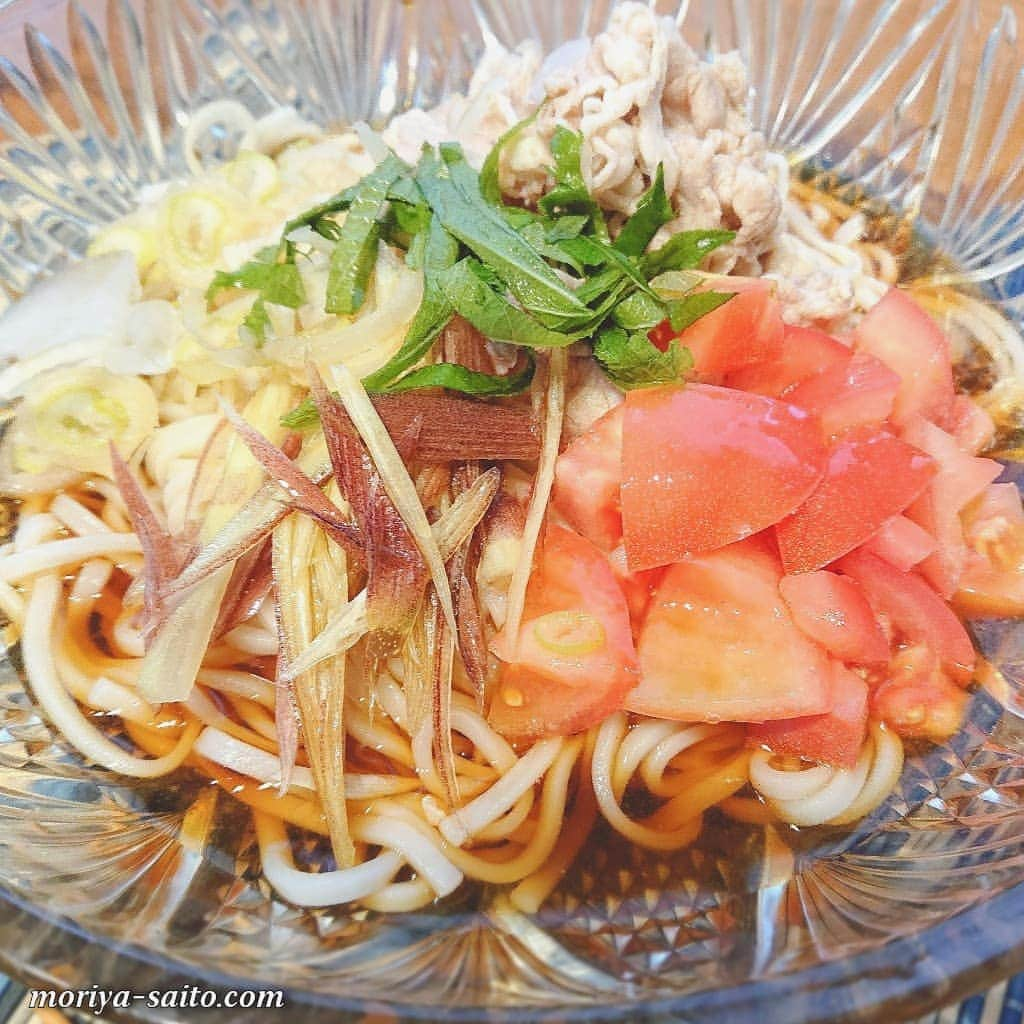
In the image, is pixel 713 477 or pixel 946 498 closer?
pixel 713 477

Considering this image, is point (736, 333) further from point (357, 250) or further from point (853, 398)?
point (357, 250)

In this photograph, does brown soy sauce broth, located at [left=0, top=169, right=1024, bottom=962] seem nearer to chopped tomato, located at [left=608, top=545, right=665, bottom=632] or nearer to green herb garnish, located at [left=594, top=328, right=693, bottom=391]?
chopped tomato, located at [left=608, top=545, right=665, bottom=632]

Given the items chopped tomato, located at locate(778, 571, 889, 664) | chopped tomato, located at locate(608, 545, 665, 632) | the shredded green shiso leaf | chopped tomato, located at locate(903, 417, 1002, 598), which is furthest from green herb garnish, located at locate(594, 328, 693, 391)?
chopped tomato, located at locate(903, 417, 1002, 598)

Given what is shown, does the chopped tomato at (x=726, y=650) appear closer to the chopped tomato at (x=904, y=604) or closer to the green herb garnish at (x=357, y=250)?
the chopped tomato at (x=904, y=604)

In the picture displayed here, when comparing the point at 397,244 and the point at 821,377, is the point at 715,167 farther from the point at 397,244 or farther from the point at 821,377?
the point at 397,244

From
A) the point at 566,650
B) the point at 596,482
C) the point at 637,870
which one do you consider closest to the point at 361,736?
the point at 566,650

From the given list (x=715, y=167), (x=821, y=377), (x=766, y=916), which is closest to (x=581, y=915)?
(x=766, y=916)
